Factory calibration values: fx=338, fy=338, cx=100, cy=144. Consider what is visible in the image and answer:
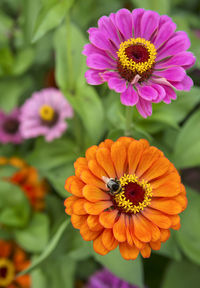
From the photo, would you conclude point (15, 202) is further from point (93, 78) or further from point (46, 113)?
point (93, 78)

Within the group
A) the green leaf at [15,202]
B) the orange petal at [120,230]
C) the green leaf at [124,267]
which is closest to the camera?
the orange petal at [120,230]

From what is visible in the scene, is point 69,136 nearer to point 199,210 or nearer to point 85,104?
point 85,104

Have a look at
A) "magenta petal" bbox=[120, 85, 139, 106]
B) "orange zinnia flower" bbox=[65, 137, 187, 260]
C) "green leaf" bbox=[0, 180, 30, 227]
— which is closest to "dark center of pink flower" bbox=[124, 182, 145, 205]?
"orange zinnia flower" bbox=[65, 137, 187, 260]

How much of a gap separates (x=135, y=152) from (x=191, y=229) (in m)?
0.28

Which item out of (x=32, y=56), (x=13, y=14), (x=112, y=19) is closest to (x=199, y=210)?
(x=112, y=19)

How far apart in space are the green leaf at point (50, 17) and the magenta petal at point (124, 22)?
0.13 metres

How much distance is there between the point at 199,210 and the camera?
616 millimetres

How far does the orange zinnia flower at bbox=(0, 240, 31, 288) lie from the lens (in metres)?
0.66

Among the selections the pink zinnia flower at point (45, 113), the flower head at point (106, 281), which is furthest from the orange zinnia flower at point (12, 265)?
the pink zinnia flower at point (45, 113)

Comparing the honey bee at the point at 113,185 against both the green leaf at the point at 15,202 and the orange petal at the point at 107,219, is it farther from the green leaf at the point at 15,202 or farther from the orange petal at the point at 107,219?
the green leaf at the point at 15,202

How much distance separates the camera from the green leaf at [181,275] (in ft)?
2.28

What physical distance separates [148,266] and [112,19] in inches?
21.8

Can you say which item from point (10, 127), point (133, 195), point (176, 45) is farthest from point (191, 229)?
point (10, 127)

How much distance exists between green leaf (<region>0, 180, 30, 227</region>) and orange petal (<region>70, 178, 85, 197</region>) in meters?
0.33
